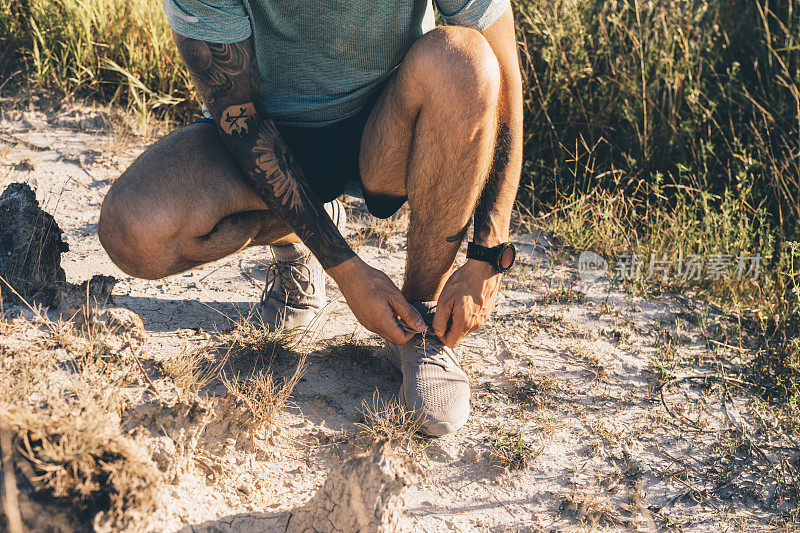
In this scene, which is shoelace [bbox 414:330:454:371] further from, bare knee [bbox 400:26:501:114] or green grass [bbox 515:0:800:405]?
green grass [bbox 515:0:800:405]

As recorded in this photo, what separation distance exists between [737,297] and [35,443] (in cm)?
269

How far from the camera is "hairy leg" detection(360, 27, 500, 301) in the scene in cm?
210

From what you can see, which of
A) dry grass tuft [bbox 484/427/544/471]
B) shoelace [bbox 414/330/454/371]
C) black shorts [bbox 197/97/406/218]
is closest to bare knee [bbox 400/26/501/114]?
black shorts [bbox 197/97/406/218]

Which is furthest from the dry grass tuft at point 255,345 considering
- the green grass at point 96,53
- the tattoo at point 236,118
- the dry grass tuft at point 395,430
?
the green grass at point 96,53

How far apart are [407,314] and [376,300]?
11 cm

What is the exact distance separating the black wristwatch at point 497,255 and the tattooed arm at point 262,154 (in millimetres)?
295

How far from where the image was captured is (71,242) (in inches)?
116

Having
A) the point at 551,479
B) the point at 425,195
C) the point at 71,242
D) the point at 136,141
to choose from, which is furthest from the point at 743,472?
the point at 136,141

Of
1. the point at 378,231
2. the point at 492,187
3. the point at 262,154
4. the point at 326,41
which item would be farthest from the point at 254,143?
the point at 378,231

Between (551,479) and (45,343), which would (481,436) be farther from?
(45,343)

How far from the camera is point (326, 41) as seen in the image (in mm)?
2297

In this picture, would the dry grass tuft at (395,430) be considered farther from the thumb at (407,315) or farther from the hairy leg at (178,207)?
the hairy leg at (178,207)

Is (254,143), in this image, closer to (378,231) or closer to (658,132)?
(378,231)

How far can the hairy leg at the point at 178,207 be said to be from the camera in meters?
2.15
